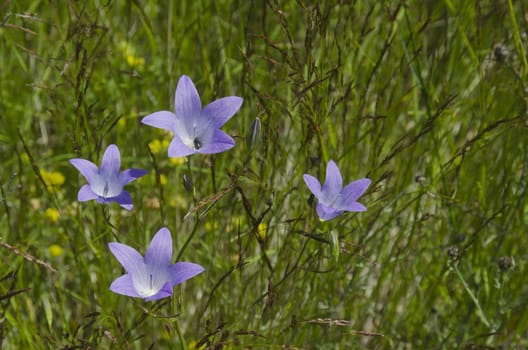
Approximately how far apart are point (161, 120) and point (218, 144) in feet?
0.52

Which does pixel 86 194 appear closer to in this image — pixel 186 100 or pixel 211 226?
pixel 186 100

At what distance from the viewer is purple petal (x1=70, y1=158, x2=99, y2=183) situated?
1811 millimetres

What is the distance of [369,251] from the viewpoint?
8.53ft

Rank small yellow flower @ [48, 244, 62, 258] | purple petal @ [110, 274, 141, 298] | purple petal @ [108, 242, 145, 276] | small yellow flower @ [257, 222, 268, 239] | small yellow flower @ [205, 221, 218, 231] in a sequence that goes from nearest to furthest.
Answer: purple petal @ [110, 274, 141, 298] → purple petal @ [108, 242, 145, 276] → small yellow flower @ [257, 222, 268, 239] → small yellow flower @ [205, 221, 218, 231] → small yellow flower @ [48, 244, 62, 258]

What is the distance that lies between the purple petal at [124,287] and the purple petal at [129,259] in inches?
2.5

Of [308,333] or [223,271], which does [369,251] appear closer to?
[308,333]

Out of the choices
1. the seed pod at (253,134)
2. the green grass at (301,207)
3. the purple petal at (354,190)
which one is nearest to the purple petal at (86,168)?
the green grass at (301,207)

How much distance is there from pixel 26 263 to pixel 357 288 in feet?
4.07

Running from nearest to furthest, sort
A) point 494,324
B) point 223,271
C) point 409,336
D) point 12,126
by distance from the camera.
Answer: point 494,324
point 223,271
point 409,336
point 12,126

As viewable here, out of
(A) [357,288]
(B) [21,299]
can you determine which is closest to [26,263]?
(B) [21,299]

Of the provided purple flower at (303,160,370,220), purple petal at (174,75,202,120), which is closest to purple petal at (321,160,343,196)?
purple flower at (303,160,370,220)

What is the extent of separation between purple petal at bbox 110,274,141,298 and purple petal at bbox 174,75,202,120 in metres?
0.49

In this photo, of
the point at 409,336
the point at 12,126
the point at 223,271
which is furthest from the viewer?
the point at 12,126

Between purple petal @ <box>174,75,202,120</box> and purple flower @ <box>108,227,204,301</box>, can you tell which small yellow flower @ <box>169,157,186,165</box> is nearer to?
purple petal @ <box>174,75,202,120</box>
